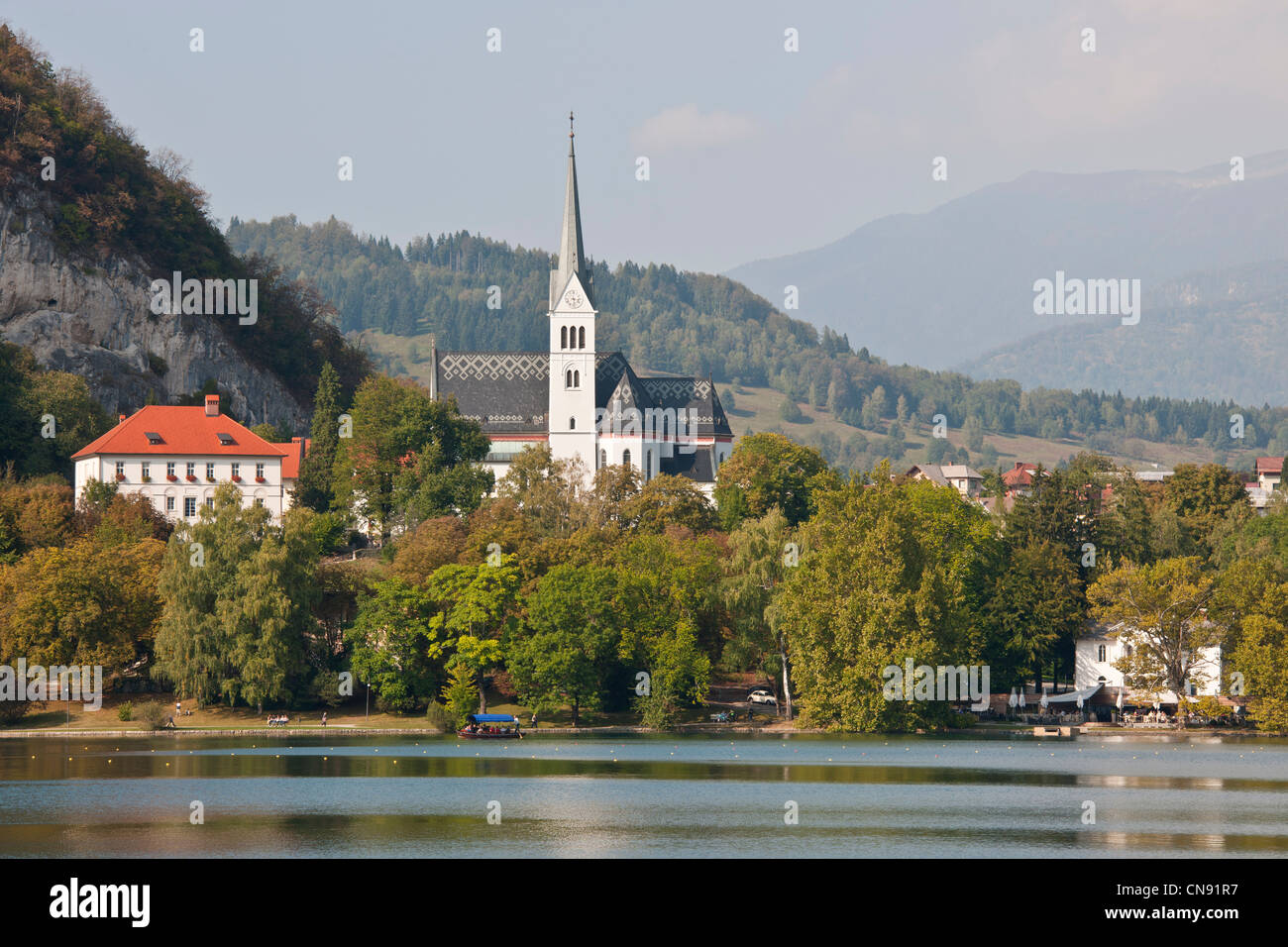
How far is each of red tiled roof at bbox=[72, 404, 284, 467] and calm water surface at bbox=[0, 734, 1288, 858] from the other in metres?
39.6

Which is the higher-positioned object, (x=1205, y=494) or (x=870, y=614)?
(x=1205, y=494)

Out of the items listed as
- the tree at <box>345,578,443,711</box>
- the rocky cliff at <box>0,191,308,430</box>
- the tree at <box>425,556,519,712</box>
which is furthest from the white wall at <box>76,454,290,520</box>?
the tree at <box>425,556,519,712</box>

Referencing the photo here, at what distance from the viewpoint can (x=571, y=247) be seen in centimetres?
15138

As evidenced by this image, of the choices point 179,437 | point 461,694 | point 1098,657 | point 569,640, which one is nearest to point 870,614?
point 569,640

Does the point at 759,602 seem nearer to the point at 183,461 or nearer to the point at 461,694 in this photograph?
the point at 461,694

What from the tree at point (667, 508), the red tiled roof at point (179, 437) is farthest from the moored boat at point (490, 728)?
the red tiled roof at point (179, 437)

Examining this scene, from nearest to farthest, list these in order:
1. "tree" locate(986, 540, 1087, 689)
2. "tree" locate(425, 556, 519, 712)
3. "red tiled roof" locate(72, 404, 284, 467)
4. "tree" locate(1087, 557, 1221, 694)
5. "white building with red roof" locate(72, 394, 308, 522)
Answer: "tree" locate(425, 556, 519, 712) → "tree" locate(1087, 557, 1221, 694) → "tree" locate(986, 540, 1087, 689) → "white building with red roof" locate(72, 394, 308, 522) → "red tiled roof" locate(72, 404, 284, 467)

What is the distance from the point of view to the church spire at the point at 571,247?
→ 14875 cm

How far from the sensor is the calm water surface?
47031 millimetres

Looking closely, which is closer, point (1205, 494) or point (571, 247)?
point (1205, 494)

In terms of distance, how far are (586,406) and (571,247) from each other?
15.0 metres

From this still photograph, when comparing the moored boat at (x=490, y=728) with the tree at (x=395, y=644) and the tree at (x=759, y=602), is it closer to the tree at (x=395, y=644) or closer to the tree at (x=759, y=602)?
the tree at (x=395, y=644)

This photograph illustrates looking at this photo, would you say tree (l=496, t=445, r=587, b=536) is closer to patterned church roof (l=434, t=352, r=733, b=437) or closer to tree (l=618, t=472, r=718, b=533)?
tree (l=618, t=472, r=718, b=533)
